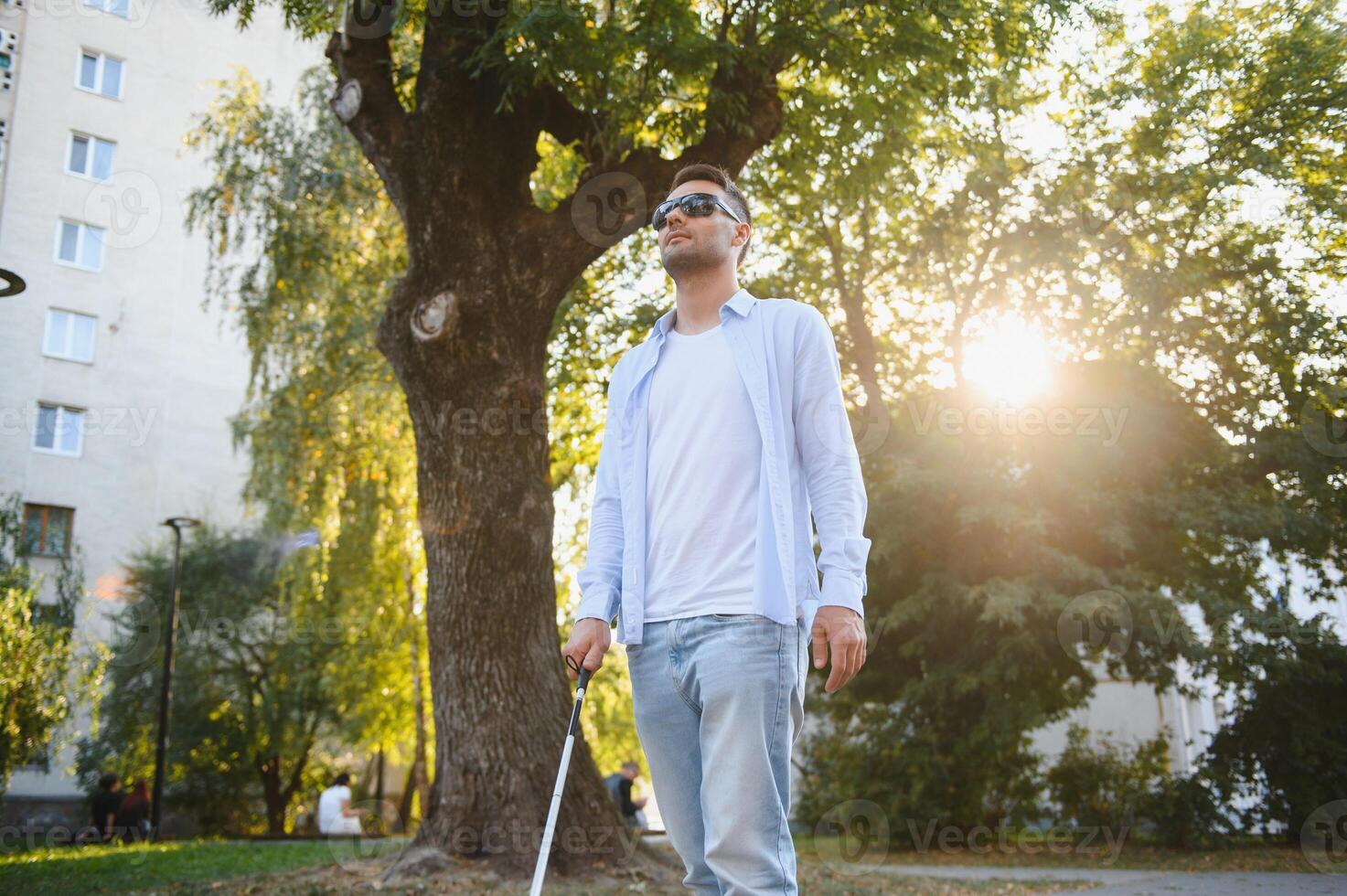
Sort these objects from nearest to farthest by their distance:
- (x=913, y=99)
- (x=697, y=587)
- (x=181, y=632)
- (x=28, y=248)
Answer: (x=697, y=587) → (x=913, y=99) → (x=181, y=632) → (x=28, y=248)

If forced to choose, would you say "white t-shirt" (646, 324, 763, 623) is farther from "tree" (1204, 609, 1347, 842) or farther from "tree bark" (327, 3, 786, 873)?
"tree" (1204, 609, 1347, 842)

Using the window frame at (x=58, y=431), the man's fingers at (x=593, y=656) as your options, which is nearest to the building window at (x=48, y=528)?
the window frame at (x=58, y=431)

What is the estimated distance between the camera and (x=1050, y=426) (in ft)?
51.0

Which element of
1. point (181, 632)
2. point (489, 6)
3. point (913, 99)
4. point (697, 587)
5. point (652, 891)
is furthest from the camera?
point (181, 632)

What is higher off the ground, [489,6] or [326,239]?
[326,239]

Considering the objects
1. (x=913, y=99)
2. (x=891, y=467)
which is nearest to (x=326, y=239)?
(x=891, y=467)

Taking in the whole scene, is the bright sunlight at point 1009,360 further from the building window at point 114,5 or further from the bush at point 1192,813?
the building window at point 114,5

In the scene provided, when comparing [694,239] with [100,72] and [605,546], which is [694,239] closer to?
[605,546]

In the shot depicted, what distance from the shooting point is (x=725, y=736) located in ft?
8.75

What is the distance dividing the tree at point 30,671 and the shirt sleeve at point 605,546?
62.5 feet

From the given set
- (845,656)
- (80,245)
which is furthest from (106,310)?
(845,656)

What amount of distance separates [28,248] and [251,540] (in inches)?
418

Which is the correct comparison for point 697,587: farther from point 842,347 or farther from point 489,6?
point 842,347

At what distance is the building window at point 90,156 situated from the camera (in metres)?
32.1
